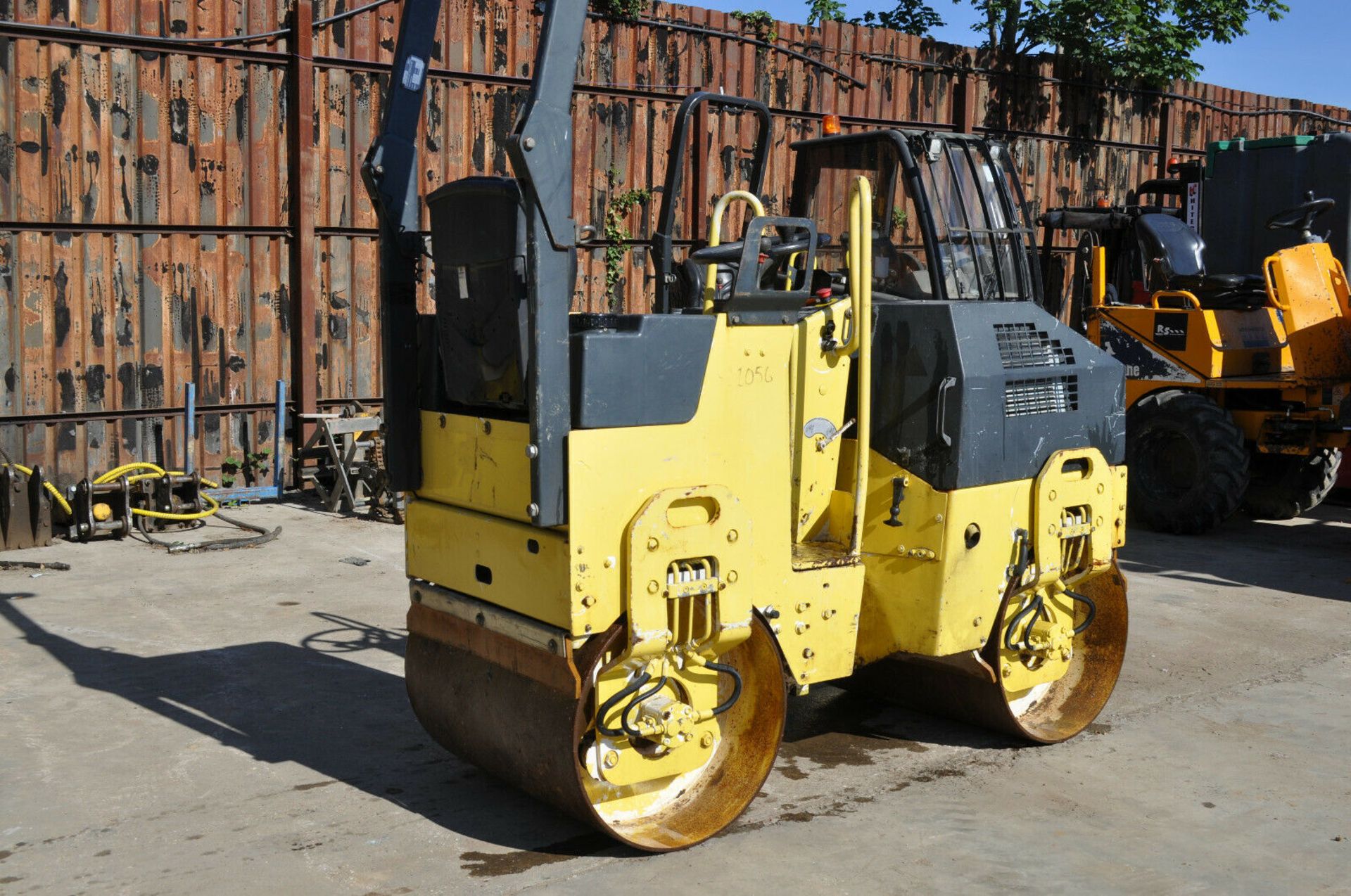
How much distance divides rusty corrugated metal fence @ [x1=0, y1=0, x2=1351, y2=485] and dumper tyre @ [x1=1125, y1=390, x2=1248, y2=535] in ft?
15.8

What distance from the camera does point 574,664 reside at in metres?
4.48

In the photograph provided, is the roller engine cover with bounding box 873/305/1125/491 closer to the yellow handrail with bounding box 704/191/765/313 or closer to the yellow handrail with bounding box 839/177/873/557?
the yellow handrail with bounding box 839/177/873/557

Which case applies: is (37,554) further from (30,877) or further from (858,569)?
(858,569)

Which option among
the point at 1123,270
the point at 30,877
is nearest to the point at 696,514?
the point at 30,877

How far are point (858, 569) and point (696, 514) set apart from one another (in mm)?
883

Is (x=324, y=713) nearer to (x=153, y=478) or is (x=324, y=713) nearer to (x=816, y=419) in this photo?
(x=816, y=419)

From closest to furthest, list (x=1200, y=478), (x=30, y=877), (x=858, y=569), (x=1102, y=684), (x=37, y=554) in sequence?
(x=30, y=877)
(x=858, y=569)
(x=1102, y=684)
(x=37, y=554)
(x=1200, y=478)

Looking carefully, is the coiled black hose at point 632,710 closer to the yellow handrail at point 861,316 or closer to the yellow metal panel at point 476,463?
the yellow metal panel at point 476,463

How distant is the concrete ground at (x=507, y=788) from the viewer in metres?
4.56

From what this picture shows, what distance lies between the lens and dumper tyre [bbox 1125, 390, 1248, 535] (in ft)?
35.5

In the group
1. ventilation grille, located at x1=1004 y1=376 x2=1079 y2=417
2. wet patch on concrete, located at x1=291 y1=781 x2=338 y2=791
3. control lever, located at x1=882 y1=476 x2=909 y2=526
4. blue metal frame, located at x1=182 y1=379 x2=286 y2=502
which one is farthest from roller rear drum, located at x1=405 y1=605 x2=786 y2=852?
blue metal frame, located at x1=182 y1=379 x2=286 y2=502

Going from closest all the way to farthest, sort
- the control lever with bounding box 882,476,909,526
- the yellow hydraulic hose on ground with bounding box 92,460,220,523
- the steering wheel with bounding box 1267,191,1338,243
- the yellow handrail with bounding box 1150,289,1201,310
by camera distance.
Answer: the control lever with bounding box 882,476,909,526 → the yellow hydraulic hose on ground with bounding box 92,460,220,523 → the steering wheel with bounding box 1267,191,1338,243 → the yellow handrail with bounding box 1150,289,1201,310

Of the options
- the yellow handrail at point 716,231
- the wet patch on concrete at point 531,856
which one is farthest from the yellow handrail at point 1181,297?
the wet patch on concrete at point 531,856

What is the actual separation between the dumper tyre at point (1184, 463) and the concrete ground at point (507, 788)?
279cm
